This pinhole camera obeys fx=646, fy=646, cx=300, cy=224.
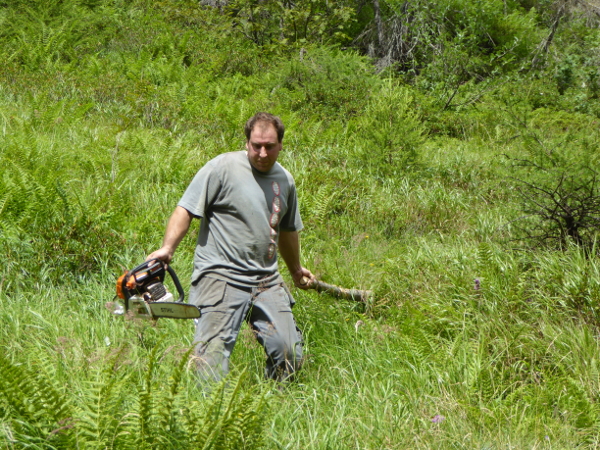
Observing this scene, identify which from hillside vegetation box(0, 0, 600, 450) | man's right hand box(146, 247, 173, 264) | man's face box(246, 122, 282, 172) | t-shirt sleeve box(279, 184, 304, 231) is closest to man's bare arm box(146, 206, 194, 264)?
man's right hand box(146, 247, 173, 264)

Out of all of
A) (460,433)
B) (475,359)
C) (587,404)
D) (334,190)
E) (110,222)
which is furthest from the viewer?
(334,190)

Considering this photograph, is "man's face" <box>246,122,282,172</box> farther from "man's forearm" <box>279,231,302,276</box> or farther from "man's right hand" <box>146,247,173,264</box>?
"man's right hand" <box>146,247,173,264</box>

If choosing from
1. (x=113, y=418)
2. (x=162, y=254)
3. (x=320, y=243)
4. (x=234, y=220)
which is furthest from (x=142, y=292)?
(x=320, y=243)

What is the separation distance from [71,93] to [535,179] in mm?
7616

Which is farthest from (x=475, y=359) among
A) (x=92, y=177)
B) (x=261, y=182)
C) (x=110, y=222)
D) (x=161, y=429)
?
(x=92, y=177)

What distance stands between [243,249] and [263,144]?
693 millimetres

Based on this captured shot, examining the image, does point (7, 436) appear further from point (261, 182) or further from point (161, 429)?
point (261, 182)

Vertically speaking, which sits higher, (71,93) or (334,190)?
(71,93)

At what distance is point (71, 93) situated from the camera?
10.5 meters

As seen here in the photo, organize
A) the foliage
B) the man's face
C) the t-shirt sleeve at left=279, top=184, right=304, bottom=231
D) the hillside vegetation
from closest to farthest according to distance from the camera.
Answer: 1. the foliage
2. the hillside vegetation
3. the man's face
4. the t-shirt sleeve at left=279, top=184, right=304, bottom=231

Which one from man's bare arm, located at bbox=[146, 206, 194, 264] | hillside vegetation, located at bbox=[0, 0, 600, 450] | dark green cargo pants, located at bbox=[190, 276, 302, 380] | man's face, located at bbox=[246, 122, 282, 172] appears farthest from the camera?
man's face, located at bbox=[246, 122, 282, 172]

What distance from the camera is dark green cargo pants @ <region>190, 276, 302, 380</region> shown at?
12.9ft

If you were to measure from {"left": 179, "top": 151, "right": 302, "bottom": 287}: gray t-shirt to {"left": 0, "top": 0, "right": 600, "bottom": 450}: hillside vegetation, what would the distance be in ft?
1.60

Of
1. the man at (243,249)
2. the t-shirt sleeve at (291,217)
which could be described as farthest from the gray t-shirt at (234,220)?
the t-shirt sleeve at (291,217)
